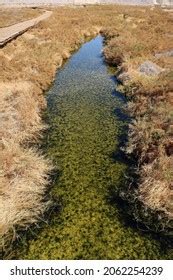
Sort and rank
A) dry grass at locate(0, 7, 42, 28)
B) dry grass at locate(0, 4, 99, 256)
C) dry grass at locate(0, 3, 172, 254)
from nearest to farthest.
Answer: dry grass at locate(0, 4, 99, 256) < dry grass at locate(0, 3, 172, 254) < dry grass at locate(0, 7, 42, 28)

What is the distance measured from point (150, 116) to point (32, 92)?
738 centimetres

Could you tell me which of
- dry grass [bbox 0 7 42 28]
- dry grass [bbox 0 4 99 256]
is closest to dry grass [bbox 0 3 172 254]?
dry grass [bbox 0 4 99 256]

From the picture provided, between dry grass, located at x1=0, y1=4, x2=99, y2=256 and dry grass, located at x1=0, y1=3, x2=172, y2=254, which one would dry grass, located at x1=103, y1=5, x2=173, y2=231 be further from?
dry grass, located at x1=0, y1=4, x2=99, y2=256

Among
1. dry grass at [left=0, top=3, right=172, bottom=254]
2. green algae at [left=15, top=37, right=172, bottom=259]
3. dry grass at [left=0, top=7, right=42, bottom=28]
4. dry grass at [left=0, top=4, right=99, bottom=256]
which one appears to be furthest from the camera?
dry grass at [left=0, top=7, right=42, bottom=28]

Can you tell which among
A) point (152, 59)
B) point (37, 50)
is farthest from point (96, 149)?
point (37, 50)

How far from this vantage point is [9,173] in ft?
42.6

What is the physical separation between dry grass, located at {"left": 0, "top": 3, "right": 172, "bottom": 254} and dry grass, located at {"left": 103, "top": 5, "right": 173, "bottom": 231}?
9 centimetres

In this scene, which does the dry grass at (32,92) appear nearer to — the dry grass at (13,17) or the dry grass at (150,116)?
the dry grass at (150,116)

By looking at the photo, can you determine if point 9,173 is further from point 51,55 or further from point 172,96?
point 51,55

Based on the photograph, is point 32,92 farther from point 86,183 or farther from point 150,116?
point 86,183

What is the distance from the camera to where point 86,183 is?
13.5 m

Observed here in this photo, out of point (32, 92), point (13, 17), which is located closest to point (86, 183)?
point (32, 92)

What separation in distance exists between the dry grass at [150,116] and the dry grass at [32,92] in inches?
3.4

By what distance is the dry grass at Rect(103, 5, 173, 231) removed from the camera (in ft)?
39.5
